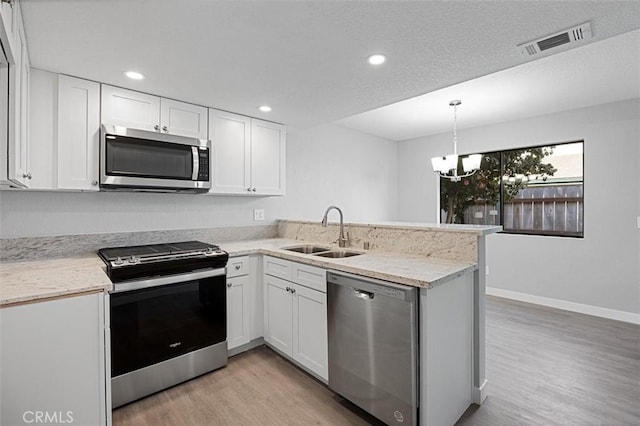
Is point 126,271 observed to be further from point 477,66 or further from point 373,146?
point 373,146

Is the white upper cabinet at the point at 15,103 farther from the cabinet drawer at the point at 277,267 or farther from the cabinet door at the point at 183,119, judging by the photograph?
the cabinet drawer at the point at 277,267

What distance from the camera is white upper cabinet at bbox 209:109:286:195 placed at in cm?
291

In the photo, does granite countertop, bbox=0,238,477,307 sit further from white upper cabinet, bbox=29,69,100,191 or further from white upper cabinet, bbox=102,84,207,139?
white upper cabinet, bbox=102,84,207,139

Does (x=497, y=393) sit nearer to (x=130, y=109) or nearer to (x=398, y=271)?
(x=398, y=271)

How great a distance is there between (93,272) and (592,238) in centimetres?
506

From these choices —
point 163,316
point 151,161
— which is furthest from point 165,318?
point 151,161

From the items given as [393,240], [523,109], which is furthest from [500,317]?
[523,109]

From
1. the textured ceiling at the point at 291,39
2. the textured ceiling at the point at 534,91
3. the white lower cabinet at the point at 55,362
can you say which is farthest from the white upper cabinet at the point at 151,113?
the textured ceiling at the point at 534,91

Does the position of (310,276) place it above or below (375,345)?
above

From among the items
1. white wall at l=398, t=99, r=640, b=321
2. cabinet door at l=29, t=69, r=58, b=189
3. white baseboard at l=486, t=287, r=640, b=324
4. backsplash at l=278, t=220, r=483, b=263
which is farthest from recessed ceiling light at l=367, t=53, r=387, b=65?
white baseboard at l=486, t=287, r=640, b=324

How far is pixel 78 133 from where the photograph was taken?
2.20 meters

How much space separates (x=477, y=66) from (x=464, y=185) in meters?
3.31

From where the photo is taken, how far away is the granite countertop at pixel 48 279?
143 centimetres

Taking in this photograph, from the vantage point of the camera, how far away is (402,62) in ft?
6.68
